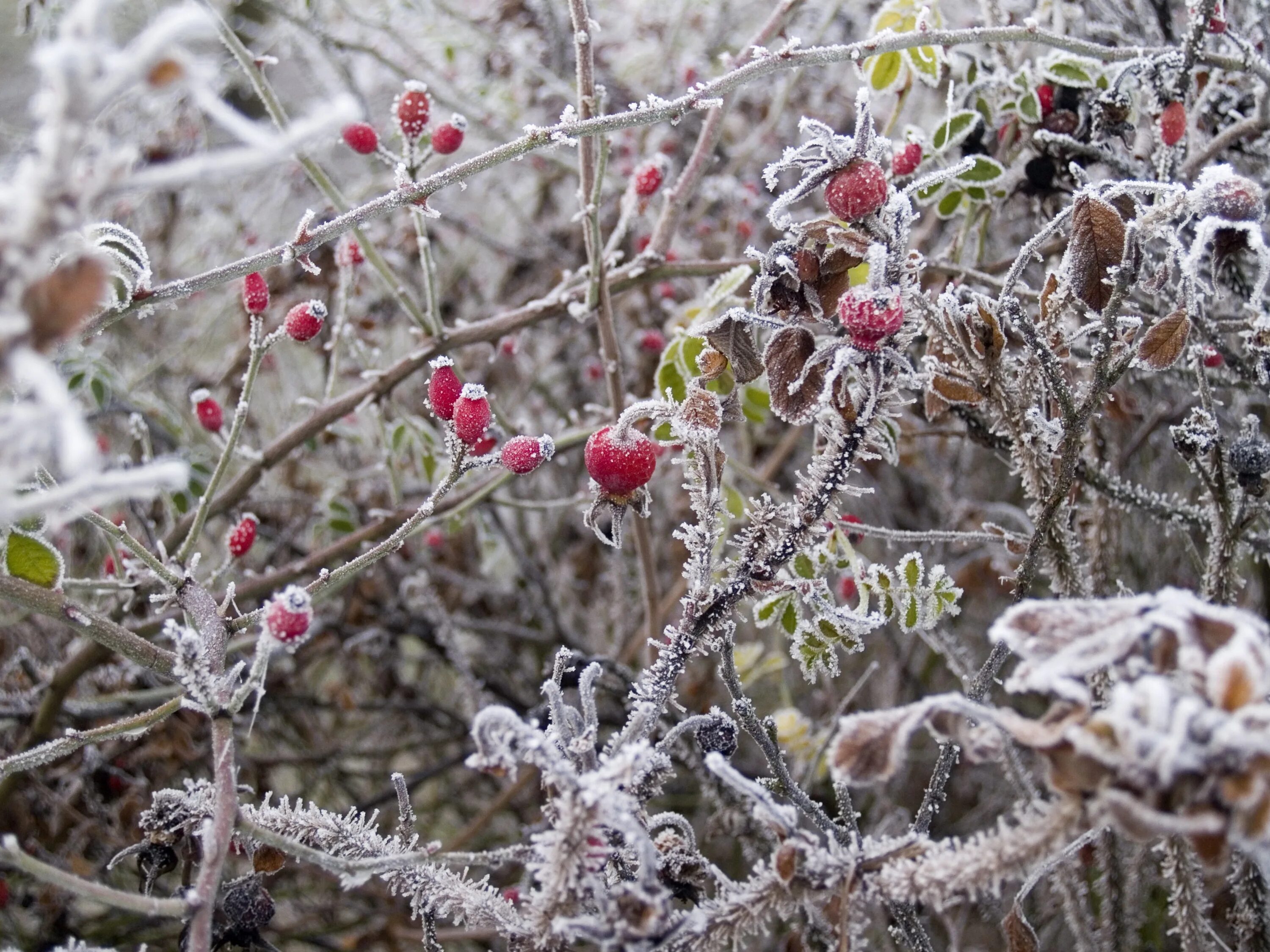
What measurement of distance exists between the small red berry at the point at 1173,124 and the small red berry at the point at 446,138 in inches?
27.1

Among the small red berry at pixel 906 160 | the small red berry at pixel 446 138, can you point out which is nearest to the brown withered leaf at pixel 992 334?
the small red berry at pixel 906 160

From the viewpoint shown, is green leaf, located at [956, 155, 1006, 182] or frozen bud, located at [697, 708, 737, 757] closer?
frozen bud, located at [697, 708, 737, 757]

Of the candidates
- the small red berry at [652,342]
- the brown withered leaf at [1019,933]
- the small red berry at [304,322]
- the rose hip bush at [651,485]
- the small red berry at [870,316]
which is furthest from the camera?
the small red berry at [652,342]

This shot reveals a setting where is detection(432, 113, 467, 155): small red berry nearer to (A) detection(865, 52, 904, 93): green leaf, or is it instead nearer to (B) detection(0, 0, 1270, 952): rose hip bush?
(B) detection(0, 0, 1270, 952): rose hip bush

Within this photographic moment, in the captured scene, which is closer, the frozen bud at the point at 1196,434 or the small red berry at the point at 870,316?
the small red berry at the point at 870,316

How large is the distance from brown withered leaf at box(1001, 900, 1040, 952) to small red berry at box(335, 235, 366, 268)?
947 mm

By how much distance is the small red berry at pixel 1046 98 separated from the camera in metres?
1.05

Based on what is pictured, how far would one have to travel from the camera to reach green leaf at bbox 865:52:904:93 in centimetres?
104

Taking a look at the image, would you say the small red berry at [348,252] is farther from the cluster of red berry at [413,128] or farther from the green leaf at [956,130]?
the green leaf at [956,130]

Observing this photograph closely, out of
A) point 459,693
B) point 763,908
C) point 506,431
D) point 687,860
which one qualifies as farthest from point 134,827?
point 763,908

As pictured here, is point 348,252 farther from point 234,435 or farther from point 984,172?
point 984,172

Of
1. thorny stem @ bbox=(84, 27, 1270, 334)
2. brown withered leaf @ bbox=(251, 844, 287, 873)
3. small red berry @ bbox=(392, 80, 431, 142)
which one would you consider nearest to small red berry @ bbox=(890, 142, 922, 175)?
thorny stem @ bbox=(84, 27, 1270, 334)

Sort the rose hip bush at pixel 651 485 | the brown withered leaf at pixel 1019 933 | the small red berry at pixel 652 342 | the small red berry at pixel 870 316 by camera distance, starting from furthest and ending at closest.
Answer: the small red berry at pixel 652 342 → the brown withered leaf at pixel 1019 933 → the small red berry at pixel 870 316 → the rose hip bush at pixel 651 485

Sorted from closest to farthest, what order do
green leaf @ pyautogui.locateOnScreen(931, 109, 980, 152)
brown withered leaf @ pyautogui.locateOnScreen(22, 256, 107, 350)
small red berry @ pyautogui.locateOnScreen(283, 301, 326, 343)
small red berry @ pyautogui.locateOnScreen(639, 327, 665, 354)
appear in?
brown withered leaf @ pyautogui.locateOnScreen(22, 256, 107, 350) → small red berry @ pyautogui.locateOnScreen(283, 301, 326, 343) → green leaf @ pyautogui.locateOnScreen(931, 109, 980, 152) → small red berry @ pyautogui.locateOnScreen(639, 327, 665, 354)
